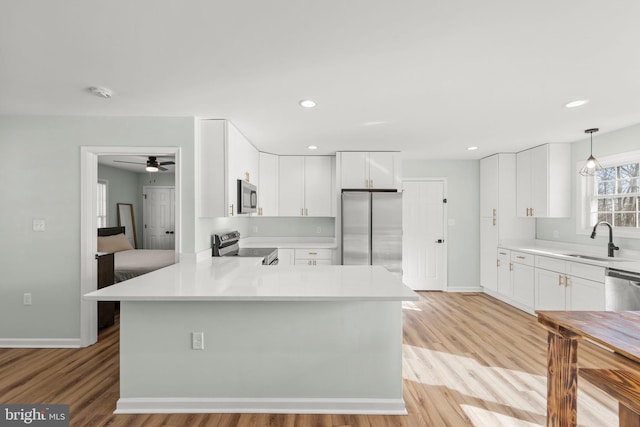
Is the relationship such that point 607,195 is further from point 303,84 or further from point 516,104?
point 303,84

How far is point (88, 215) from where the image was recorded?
3066mm

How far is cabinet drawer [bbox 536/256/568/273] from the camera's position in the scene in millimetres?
3580

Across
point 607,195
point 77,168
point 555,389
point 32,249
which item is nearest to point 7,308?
point 32,249

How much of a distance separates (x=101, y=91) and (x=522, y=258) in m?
5.11

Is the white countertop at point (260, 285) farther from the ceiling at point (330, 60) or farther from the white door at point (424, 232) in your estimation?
the white door at point (424, 232)

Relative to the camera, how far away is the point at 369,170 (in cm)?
463

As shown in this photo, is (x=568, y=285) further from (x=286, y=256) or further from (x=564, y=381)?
(x=286, y=256)

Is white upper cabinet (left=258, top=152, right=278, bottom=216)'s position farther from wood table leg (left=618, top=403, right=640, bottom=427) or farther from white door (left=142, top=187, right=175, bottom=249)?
wood table leg (left=618, top=403, right=640, bottom=427)

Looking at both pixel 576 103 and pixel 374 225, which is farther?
pixel 374 225

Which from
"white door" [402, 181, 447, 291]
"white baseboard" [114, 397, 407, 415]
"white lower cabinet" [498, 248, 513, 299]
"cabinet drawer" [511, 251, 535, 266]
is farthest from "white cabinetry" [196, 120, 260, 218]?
"white lower cabinet" [498, 248, 513, 299]

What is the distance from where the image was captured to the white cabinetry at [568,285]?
314cm

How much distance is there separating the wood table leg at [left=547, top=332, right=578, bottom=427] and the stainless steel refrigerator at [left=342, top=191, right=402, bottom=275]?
3054 mm

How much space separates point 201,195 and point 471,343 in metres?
3.14

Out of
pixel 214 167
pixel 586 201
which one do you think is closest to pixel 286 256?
pixel 214 167
